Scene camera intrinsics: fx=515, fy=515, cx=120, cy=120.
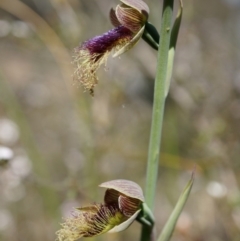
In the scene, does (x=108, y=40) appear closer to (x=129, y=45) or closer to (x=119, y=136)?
Result: (x=129, y=45)

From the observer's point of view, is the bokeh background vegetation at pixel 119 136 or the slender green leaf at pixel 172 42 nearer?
the slender green leaf at pixel 172 42

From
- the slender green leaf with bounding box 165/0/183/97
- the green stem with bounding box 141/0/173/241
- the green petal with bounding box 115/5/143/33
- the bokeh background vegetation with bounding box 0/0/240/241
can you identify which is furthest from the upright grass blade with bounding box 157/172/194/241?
the bokeh background vegetation with bounding box 0/0/240/241

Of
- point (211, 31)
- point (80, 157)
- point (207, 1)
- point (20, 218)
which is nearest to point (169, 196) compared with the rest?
point (80, 157)

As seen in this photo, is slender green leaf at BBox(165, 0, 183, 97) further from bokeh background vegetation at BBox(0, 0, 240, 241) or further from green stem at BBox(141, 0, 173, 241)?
bokeh background vegetation at BBox(0, 0, 240, 241)

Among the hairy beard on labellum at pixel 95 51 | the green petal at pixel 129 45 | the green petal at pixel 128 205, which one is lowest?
the green petal at pixel 128 205

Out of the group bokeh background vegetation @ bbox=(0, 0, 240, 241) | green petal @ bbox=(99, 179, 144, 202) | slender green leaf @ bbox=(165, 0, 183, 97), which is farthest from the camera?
bokeh background vegetation @ bbox=(0, 0, 240, 241)

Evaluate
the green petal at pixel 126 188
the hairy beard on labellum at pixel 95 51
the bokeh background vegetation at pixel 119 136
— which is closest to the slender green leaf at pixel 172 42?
the hairy beard on labellum at pixel 95 51

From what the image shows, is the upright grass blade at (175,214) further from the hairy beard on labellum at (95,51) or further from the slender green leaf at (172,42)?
the hairy beard on labellum at (95,51)
